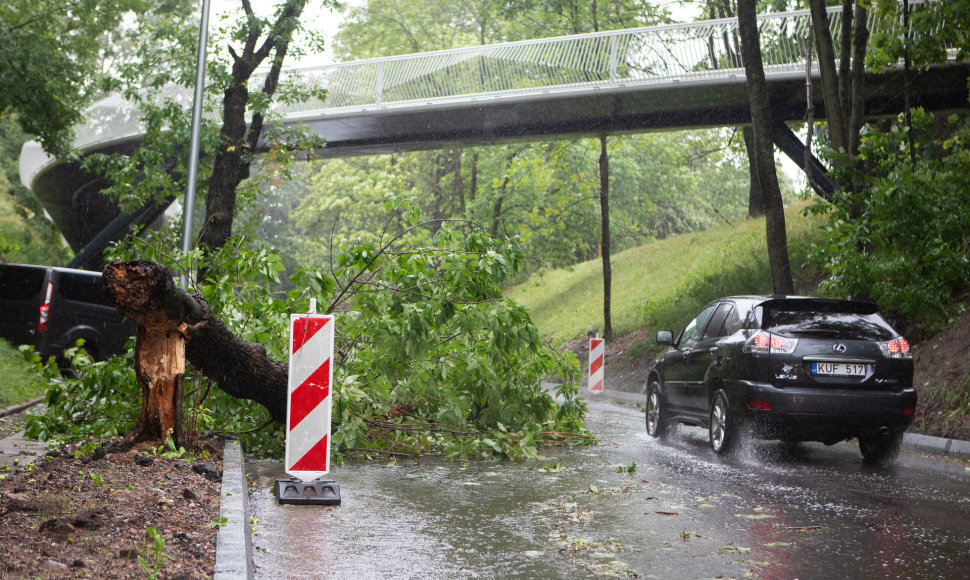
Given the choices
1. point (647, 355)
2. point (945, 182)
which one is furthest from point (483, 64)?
point (945, 182)

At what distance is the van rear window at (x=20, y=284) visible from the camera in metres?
17.0

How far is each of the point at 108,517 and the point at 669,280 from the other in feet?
85.9

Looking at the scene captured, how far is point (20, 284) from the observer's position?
17.0 meters

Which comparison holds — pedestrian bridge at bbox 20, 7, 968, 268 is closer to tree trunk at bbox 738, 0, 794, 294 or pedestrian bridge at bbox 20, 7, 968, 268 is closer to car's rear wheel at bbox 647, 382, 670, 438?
tree trunk at bbox 738, 0, 794, 294

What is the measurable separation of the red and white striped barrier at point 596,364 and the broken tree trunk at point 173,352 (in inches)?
396

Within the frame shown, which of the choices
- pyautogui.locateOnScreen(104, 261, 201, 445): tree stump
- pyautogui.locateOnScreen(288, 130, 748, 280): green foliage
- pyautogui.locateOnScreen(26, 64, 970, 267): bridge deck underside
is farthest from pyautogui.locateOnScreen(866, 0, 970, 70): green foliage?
pyautogui.locateOnScreen(288, 130, 748, 280): green foliage

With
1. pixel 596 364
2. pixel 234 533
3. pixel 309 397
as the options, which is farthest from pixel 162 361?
pixel 596 364

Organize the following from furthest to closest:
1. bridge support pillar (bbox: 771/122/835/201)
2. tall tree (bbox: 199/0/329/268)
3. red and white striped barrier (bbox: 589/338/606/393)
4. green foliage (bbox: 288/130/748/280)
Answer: green foliage (bbox: 288/130/748/280) → tall tree (bbox: 199/0/329/268) → bridge support pillar (bbox: 771/122/835/201) → red and white striped barrier (bbox: 589/338/606/393)

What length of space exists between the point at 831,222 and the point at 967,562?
1071 cm

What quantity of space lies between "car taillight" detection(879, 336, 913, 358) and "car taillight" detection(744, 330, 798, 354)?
875mm

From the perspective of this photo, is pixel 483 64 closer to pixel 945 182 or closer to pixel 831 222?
pixel 831 222

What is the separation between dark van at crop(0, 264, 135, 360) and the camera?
17.0 meters

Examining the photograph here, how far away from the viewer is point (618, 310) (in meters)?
30.2

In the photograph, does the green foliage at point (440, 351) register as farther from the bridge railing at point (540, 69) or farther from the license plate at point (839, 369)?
the bridge railing at point (540, 69)
